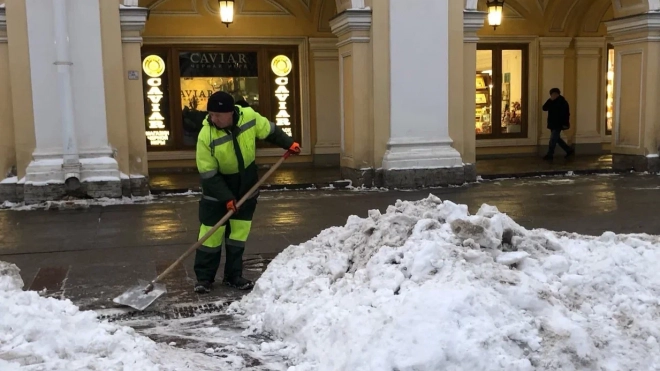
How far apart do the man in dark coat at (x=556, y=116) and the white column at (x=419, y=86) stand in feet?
15.4

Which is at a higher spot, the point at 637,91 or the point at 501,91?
the point at 501,91

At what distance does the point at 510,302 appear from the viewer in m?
3.55

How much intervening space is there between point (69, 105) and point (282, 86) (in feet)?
18.5

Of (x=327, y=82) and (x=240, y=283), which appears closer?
(x=240, y=283)

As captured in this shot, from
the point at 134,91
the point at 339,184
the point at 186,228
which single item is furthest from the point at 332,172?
the point at 186,228

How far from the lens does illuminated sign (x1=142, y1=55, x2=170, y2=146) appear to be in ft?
44.8

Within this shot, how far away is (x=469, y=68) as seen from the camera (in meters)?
11.2

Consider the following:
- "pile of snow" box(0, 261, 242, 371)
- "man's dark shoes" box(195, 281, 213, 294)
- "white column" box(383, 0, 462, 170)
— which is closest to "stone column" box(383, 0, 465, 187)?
"white column" box(383, 0, 462, 170)

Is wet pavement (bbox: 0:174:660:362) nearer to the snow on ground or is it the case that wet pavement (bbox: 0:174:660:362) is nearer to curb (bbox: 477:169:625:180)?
the snow on ground

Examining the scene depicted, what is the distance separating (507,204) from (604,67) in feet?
28.2

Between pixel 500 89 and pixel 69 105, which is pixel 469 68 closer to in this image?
pixel 500 89

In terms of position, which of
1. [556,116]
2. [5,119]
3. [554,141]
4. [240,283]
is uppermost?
[5,119]

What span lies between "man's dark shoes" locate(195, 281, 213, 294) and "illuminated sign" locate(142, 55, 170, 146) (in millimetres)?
9097

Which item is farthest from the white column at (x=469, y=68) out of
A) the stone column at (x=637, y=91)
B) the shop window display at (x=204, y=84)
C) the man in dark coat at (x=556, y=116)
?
the shop window display at (x=204, y=84)
